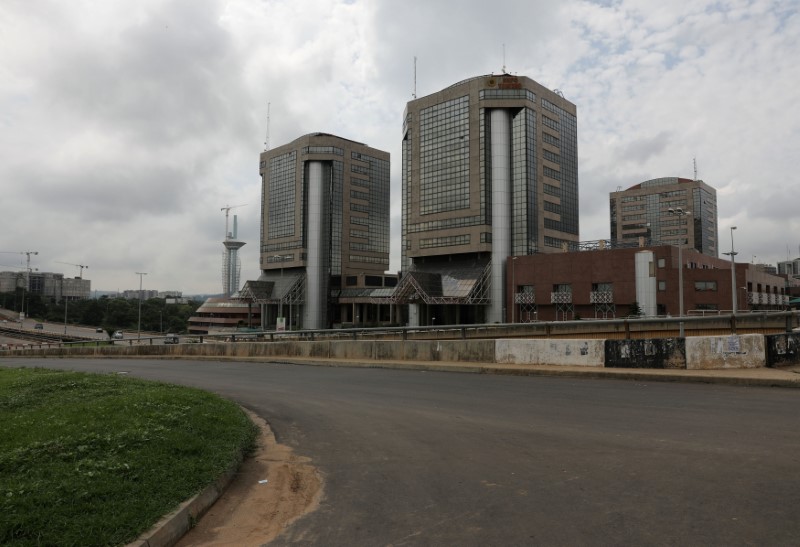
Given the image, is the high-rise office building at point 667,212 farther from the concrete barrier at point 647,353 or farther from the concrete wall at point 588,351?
the concrete barrier at point 647,353

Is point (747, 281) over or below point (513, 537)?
over

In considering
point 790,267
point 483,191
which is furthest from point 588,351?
point 790,267

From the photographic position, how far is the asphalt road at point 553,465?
4738 mm

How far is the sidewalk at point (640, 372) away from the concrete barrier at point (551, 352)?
384 mm

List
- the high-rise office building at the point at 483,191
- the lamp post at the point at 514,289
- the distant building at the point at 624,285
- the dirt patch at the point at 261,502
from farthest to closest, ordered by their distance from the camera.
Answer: the high-rise office building at the point at 483,191
the lamp post at the point at 514,289
the distant building at the point at 624,285
the dirt patch at the point at 261,502

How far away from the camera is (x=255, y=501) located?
19.3ft

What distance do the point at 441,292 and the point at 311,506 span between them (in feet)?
249

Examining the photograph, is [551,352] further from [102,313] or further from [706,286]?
[102,313]

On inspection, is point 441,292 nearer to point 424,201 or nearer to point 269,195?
point 424,201

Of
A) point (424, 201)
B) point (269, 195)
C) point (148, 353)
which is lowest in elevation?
point (148, 353)

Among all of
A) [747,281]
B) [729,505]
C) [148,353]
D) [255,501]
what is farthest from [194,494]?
[747,281]

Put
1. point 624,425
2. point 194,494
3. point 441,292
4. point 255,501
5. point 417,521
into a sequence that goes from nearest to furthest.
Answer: point 417,521 < point 194,494 < point 255,501 < point 624,425 < point 441,292

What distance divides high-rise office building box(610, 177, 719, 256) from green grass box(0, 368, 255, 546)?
143m

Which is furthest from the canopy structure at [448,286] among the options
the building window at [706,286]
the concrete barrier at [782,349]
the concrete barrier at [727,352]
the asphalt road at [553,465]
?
the asphalt road at [553,465]
